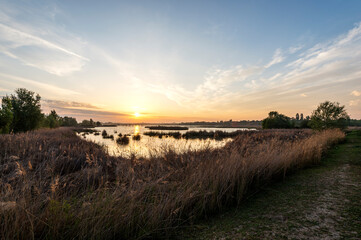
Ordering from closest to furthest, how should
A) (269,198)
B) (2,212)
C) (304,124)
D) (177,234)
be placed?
1. (2,212)
2. (177,234)
3. (269,198)
4. (304,124)

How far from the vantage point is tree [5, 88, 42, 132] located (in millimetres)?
24062

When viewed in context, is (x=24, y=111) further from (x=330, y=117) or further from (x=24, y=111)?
(x=330, y=117)

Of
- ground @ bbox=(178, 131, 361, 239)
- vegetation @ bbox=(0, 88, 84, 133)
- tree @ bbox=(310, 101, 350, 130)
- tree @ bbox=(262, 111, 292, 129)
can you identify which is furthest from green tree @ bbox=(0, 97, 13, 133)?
tree @ bbox=(262, 111, 292, 129)

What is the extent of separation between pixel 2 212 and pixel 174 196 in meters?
2.24

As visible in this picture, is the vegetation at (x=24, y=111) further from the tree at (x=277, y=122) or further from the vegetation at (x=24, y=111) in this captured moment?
the tree at (x=277, y=122)

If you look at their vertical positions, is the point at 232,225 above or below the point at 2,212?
below

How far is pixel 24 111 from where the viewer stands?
80.9ft

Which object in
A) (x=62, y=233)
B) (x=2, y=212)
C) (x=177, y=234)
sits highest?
(x=2, y=212)

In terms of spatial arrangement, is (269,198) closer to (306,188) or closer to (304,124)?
(306,188)

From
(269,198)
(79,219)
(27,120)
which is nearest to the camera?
(79,219)

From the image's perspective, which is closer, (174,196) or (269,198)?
(174,196)

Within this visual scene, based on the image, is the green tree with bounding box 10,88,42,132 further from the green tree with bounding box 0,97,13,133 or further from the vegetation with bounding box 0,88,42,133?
the green tree with bounding box 0,97,13,133

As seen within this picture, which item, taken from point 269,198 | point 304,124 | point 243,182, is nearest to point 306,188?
point 269,198

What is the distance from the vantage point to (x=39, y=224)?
2074 millimetres
